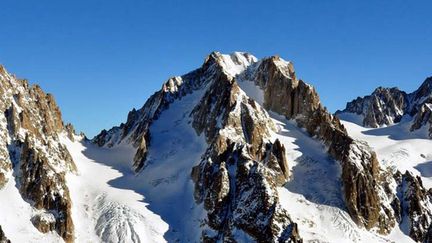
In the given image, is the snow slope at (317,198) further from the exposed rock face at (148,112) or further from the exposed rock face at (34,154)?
the exposed rock face at (34,154)

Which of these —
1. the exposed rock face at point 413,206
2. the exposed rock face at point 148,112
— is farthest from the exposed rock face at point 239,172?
the exposed rock face at point 413,206

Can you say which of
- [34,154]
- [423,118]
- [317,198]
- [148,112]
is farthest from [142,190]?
[423,118]

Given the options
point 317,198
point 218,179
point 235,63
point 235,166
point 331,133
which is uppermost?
point 235,63

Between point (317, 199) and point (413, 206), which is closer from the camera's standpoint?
point (317, 199)

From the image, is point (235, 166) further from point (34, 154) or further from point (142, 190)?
point (34, 154)

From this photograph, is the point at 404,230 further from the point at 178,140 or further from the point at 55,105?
the point at 55,105

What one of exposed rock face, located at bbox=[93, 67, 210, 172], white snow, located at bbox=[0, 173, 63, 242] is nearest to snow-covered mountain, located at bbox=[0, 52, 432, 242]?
white snow, located at bbox=[0, 173, 63, 242]

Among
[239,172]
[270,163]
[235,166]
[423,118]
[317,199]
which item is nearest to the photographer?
[239,172]
